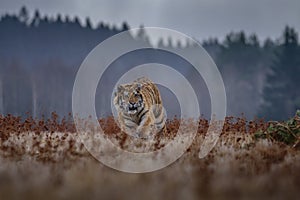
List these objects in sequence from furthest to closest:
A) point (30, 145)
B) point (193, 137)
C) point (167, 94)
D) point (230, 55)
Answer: point (230, 55), point (167, 94), point (193, 137), point (30, 145)

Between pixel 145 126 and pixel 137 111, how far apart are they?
0.45m

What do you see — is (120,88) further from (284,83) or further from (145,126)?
(284,83)

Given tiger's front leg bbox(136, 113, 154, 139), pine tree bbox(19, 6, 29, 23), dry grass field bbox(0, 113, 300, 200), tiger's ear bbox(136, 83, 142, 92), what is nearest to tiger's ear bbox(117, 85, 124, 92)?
tiger's ear bbox(136, 83, 142, 92)

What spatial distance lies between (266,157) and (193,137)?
2.28 meters

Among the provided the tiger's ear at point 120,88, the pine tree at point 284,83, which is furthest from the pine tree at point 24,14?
the tiger's ear at point 120,88

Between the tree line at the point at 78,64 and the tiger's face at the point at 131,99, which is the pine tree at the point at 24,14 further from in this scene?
the tiger's face at the point at 131,99

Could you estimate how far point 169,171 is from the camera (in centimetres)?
517

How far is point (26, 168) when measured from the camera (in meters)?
5.40

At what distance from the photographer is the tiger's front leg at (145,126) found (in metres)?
9.38

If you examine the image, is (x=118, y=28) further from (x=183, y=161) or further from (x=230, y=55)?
(x=183, y=161)

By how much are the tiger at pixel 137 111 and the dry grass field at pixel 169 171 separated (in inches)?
25.1

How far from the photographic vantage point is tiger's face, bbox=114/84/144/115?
9.65 m

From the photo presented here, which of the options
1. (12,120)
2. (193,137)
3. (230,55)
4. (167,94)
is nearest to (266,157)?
(193,137)

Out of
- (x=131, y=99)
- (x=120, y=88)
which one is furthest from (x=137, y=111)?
(x=120, y=88)
